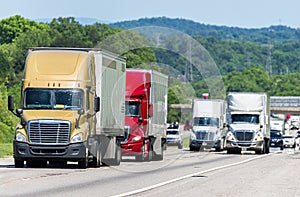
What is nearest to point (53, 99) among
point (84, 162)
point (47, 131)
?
point (47, 131)

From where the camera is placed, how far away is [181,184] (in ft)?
77.0

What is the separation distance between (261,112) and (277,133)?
78.6 ft

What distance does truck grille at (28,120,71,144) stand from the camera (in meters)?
28.5

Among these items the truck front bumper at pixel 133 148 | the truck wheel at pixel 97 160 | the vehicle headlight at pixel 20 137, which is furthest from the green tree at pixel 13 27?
the vehicle headlight at pixel 20 137

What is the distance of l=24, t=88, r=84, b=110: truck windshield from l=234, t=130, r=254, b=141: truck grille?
25.7m

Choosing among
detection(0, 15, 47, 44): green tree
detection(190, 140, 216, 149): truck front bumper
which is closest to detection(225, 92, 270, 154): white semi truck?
detection(190, 140, 216, 149): truck front bumper

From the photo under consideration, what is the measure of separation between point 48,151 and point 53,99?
5.85 ft

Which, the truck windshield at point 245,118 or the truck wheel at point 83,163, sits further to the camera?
the truck windshield at point 245,118

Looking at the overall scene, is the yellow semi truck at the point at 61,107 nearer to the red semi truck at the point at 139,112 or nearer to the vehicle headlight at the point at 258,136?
the red semi truck at the point at 139,112

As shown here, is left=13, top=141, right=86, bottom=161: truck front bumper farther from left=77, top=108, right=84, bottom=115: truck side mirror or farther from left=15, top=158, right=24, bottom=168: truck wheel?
left=77, top=108, right=84, bottom=115: truck side mirror

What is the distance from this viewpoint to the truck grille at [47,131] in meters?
28.5

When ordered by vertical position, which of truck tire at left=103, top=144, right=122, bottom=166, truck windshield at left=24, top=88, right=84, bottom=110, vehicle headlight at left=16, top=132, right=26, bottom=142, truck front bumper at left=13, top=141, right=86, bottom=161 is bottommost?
truck tire at left=103, top=144, right=122, bottom=166

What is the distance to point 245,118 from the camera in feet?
176

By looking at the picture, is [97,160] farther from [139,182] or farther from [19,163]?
[139,182]
